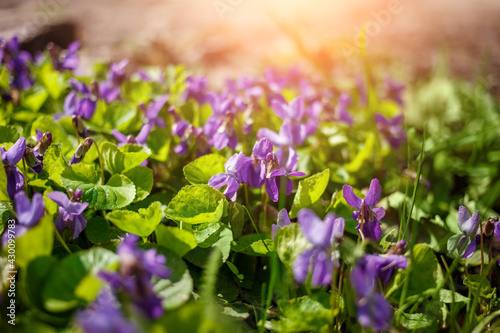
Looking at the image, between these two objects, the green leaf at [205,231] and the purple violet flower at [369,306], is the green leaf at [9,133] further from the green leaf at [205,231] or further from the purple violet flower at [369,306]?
the purple violet flower at [369,306]

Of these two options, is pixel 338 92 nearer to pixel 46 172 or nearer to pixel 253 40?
pixel 46 172

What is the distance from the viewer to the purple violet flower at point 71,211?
4.57ft

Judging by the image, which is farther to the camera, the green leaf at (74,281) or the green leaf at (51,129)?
the green leaf at (51,129)

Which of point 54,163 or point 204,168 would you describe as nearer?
point 54,163

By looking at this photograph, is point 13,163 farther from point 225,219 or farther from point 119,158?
point 225,219

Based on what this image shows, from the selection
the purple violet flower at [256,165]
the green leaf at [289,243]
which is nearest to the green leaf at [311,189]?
the purple violet flower at [256,165]

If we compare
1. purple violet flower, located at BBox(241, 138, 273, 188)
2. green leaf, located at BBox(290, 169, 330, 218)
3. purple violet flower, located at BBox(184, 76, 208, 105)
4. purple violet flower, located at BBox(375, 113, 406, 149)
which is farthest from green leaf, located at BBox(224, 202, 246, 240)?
purple violet flower, located at BBox(375, 113, 406, 149)

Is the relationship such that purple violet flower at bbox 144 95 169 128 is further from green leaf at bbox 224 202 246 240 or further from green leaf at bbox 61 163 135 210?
green leaf at bbox 224 202 246 240

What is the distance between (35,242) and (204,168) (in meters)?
0.82

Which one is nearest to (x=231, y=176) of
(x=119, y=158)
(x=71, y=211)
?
(x=119, y=158)

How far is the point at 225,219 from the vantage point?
5.79 feet

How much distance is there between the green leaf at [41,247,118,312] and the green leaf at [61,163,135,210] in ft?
1.30

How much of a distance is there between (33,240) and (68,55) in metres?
2.19

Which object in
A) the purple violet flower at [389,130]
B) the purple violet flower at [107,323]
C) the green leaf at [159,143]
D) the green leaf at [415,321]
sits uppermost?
the purple violet flower at [107,323]
